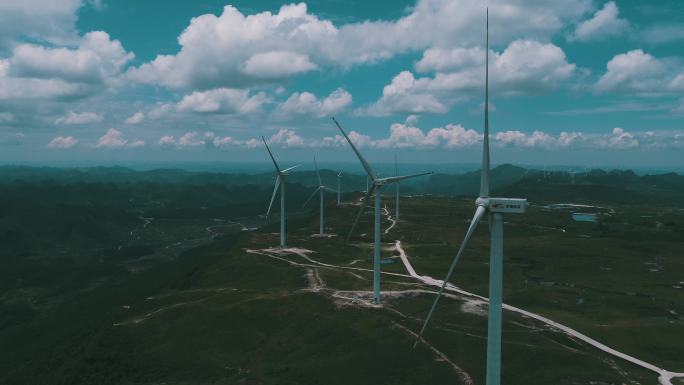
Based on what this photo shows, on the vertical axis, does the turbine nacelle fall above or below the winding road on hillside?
above

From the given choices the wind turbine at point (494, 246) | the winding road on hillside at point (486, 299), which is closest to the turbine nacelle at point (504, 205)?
the wind turbine at point (494, 246)

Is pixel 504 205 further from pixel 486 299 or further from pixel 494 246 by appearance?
pixel 486 299

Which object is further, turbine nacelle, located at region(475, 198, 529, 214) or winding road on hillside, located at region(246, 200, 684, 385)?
winding road on hillside, located at region(246, 200, 684, 385)

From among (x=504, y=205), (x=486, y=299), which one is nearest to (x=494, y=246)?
(x=504, y=205)

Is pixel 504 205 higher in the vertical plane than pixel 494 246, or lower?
higher

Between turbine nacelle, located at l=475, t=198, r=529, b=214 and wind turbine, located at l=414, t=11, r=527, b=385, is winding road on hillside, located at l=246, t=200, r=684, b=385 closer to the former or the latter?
wind turbine, located at l=414, t=11, r=527, b=385

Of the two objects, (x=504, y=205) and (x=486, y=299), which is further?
(x=486, y=299)

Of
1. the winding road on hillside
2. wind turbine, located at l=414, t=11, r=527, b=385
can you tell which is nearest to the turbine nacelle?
wind turbine, located at l=414, t=11, r=527, b=385

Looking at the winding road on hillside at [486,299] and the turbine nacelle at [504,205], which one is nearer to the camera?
the turbine nacelle at [504,205]

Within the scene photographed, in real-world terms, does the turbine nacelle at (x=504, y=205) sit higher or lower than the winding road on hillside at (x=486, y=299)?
higher

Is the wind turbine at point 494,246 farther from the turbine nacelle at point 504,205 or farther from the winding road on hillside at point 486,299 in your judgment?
the winding road on hillside at point 486,299

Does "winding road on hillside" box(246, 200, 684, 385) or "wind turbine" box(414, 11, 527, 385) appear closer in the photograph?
"wind turbine" box(414, 11, 527, 385)

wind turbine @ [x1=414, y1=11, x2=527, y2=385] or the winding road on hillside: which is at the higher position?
wind turbine @ [x1=414, y1=11, x2=527, y2=385]
